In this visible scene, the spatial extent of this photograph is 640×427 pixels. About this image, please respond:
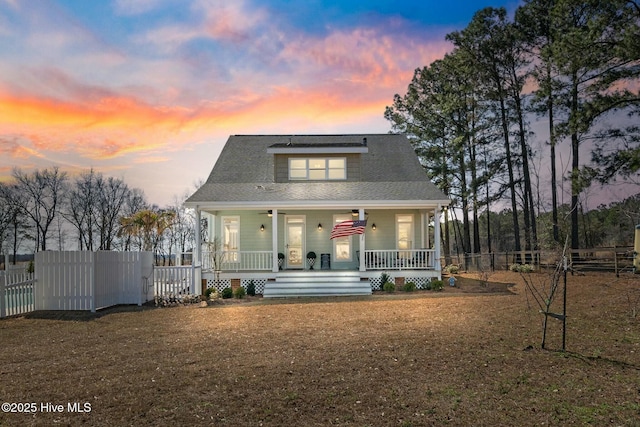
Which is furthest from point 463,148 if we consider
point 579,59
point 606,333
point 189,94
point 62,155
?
point 62,155

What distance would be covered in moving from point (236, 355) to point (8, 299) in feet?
26.6

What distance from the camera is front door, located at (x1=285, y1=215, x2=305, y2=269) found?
706 inches

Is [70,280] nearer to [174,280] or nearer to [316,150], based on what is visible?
[174,280]

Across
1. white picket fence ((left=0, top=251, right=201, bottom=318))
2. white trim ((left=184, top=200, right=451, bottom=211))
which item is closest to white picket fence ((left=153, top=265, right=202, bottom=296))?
white picket fence ((left=0, top=251, right=201, bottom=318))

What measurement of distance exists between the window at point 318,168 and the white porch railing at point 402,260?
13.5 ft

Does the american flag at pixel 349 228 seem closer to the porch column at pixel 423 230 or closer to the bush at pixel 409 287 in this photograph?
the bush at pixel 409 287

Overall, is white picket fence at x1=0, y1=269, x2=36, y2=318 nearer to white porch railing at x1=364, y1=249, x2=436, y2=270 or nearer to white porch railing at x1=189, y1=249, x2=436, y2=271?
white porch railing at x1=189, y1=249, x2=436, y2=271

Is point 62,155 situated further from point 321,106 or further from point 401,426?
point 401,426

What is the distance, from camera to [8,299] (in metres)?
11.0

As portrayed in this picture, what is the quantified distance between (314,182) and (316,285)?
214 inches

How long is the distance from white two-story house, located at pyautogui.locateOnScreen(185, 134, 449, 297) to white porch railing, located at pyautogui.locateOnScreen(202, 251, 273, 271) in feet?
0.14

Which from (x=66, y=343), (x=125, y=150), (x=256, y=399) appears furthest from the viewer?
(x=125, y=150)

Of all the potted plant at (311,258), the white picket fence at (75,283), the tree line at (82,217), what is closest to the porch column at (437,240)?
the potted plant at (311,258)

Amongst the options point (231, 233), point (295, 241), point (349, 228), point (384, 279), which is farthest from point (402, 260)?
point (231, 233)
